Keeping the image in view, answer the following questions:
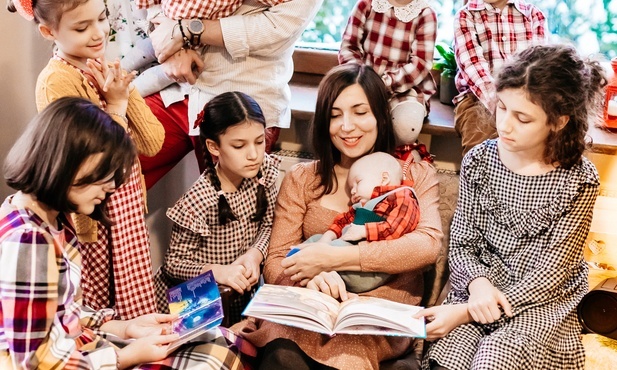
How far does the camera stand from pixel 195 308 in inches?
72.9

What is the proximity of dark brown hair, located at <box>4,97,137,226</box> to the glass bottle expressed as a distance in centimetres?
151

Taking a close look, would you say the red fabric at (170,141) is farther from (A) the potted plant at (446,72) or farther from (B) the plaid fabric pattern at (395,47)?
(A) the potted plant at (446,72)

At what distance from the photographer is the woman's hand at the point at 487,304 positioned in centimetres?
193

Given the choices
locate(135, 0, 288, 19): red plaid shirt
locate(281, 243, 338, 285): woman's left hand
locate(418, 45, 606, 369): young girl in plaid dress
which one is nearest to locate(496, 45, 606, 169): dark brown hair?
locate(418, 45, 606, 369): young girl in plaid dress

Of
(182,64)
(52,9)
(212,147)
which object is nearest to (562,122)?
(212,147)

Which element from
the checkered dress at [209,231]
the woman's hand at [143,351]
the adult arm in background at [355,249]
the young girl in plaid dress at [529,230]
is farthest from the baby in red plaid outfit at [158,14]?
the woman's hand at [143,351]

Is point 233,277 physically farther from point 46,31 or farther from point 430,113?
point 430,113

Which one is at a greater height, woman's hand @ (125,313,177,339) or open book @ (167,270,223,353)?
open book @ (167,270,223,353)

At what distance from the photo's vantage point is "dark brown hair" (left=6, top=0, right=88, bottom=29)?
Answer: 6.17ft

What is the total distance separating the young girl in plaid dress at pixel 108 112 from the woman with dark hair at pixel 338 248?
0.34 m

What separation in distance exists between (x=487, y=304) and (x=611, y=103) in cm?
86

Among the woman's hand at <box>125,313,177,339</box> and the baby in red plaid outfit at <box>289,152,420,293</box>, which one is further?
the baby in red plaid outfit at <box>289,152,420,293</box>

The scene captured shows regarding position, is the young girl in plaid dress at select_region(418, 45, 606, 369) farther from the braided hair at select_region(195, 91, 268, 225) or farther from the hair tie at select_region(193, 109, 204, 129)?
the hair tie at select_region(193, 109, 204, 129)

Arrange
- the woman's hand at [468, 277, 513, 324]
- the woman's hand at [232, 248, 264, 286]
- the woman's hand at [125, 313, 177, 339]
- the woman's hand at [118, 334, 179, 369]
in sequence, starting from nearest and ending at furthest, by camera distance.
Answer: the woman's hand at [118, 334, 179, 369]
the woman's hand at [125, 313, 177, 339]
the woman's hand at [468, 277, 513, 324]
the woman's hand at [232, 248, 264, 286]
